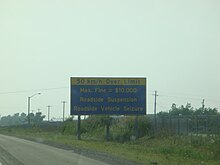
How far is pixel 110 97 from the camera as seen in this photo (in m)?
52.4

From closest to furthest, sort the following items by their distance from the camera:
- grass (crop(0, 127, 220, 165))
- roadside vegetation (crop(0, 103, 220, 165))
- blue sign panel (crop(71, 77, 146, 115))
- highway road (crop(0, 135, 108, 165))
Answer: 1. highway road (crop(0, 135, 108, 165))
2. grass (crop(0, 127, 220, 165))
3. roadside vegetation (crop(0, 103, 220, 165))
4. blue sign panel (crop(71, 77, 146, 115))

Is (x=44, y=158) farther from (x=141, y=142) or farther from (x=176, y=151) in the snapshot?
(x=141, y=142)

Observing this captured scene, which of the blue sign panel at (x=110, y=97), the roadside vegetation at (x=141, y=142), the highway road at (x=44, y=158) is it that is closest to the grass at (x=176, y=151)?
the roadside vegetation at (x=141, y=142)

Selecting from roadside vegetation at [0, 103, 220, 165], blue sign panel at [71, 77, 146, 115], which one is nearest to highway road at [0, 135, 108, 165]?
roadside vegetation at [0, 103, 220, 165]

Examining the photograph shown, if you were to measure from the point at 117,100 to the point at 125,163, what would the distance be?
29.1m

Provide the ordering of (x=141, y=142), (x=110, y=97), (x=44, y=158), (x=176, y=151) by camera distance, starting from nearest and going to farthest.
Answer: (x=44, y=158)
(x=176, y=151)
(x=141, y=142)
(x=110, y=97)

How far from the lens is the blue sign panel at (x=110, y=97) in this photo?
52.2 metres

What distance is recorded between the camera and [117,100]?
171 feet

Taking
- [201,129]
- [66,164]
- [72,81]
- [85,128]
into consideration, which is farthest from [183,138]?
[85,128]

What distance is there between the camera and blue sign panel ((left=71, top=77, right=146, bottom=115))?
2053 inches

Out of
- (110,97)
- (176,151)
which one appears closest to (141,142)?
(110,97)

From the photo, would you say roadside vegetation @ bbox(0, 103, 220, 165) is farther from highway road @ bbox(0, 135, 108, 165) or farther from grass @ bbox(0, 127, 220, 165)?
highway road @ bbox(0, 135, 108, 165)

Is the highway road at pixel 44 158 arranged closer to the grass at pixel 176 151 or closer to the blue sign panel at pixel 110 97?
the grass at pixel 176 151

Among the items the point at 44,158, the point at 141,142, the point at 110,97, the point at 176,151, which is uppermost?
the point at 110,97
